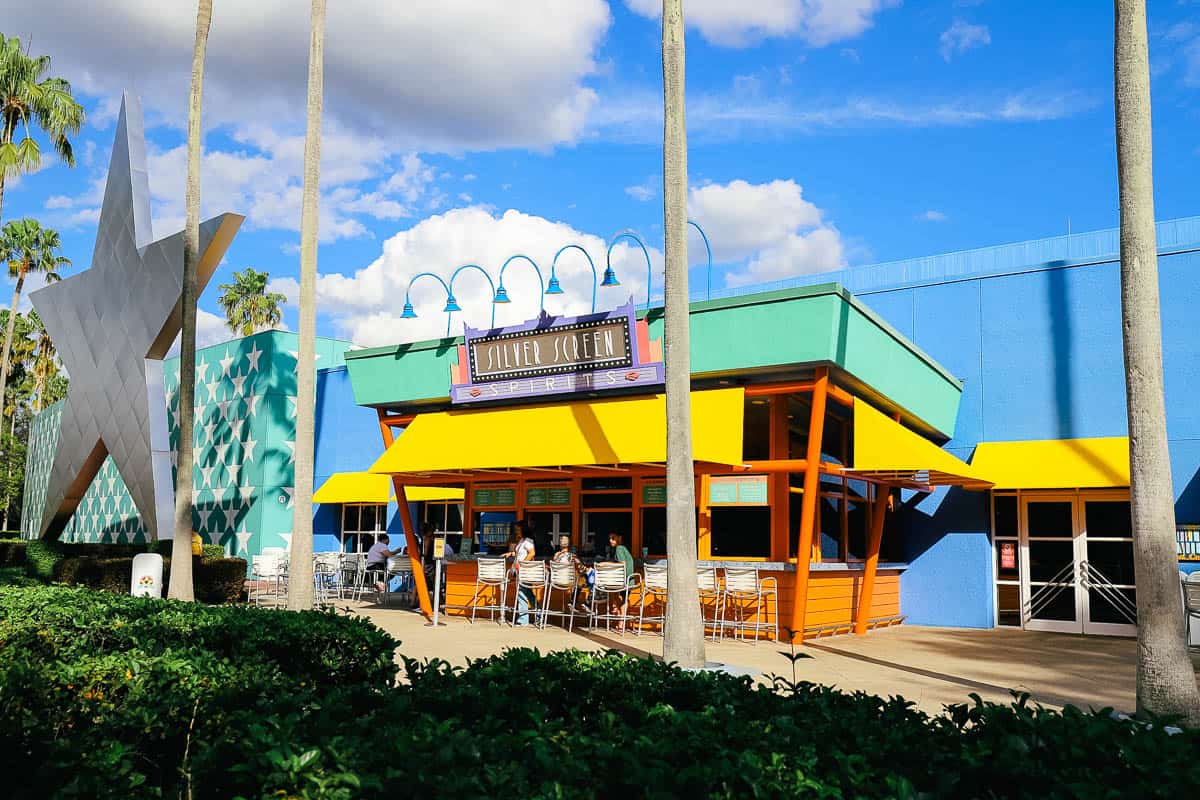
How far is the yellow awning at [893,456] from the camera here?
40.9 ft

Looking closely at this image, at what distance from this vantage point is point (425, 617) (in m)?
15.0

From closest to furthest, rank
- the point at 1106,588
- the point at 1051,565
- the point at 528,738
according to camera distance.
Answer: the point at 528,738
the point at 1106,588
the point at 1051,565

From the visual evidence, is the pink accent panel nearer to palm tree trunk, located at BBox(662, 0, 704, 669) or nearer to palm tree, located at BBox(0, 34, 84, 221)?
palm tree trunk, located at BBox(662, 0, 704, 669)

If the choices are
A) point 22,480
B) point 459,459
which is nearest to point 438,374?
point 459,459

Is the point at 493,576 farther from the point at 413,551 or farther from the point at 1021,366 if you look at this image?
the point at 1021,366

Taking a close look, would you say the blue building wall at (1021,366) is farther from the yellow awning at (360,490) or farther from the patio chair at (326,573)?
the patio chair at (326,573)

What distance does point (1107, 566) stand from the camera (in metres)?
15.0

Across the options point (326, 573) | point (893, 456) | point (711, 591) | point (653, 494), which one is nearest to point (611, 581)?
point (711, 591)

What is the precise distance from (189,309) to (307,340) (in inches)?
134

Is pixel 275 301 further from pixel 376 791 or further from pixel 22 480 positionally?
pixel 376 791

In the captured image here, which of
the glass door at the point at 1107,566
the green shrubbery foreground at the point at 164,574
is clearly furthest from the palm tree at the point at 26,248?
the glass door at the point at 1107,566

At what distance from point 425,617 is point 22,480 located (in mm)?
47664

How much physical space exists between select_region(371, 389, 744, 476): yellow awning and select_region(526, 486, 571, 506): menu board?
7.02 feet

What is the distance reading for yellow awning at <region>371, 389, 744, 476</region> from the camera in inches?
482
